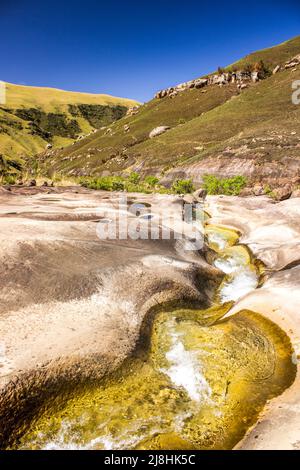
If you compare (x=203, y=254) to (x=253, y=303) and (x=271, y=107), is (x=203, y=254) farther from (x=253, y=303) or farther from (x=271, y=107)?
(x=271, y=107)

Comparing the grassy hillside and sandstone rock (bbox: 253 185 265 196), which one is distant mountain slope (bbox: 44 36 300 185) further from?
sandstone rock (bbox: 253 185 265 196)

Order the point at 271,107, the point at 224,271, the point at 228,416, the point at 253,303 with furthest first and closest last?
the point at 271,107, the point at 224,271, the point at 253,303, the point at 228,416

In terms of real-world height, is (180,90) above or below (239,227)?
above

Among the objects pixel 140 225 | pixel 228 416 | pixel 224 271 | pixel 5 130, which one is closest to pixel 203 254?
pixel 224 271

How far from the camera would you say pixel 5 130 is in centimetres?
17625

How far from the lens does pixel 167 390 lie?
329 inches

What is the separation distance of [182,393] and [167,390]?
368 mm

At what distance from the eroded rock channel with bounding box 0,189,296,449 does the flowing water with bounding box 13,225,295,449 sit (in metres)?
0.02

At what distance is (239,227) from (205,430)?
19665 millimetres

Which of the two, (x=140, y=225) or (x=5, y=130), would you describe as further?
(x=5, y=130)

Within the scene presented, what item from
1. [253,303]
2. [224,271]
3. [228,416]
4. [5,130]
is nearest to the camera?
[228,416]

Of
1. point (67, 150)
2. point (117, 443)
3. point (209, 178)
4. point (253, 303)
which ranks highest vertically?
point (67, 150)
